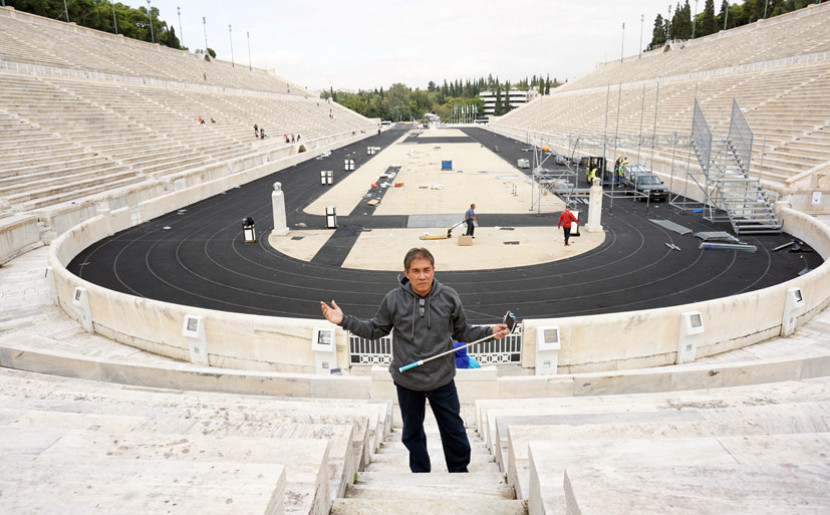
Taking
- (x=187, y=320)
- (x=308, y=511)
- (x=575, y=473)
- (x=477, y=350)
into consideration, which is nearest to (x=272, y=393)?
(x=187, y=320)

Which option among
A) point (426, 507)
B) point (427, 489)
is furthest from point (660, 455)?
point (427, 489)

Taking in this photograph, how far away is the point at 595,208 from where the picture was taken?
19625mm

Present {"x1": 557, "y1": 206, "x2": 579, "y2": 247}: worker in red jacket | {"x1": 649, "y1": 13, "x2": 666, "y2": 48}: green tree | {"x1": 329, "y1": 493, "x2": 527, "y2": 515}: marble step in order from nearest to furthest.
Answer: {"x1": 329, "y1": 493, "x2": 527, "y2": 515}: marble step, {"x1": 557, "y1": 206, "x2": 579, "y2": 247}: worker in red jacket, {"x1": 649, "y1": 13, "x2": 666, "y2": 48}: green tree

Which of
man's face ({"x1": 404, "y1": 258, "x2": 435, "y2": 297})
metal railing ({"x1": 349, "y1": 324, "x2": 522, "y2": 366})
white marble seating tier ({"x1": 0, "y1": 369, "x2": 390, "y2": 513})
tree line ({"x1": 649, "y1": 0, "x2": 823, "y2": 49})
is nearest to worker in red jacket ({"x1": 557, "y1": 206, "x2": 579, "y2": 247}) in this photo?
metal railing ({"x1": 349, "y1": 324, "x2": 522, "y2": 366})

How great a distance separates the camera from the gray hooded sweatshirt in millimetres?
4656

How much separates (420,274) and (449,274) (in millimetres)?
10636

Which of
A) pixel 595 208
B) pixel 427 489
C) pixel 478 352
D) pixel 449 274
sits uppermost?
pixel 427 489

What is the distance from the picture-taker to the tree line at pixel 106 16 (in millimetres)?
68875

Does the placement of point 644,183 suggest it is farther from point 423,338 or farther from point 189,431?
point 189,431

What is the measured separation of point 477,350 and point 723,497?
7081 mm

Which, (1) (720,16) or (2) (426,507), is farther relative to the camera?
(1) (720,16)

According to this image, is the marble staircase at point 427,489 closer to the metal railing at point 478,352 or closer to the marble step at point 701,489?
the marble step at point 701,489

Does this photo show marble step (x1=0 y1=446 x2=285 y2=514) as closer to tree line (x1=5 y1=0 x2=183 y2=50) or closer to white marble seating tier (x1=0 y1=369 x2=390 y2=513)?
white marble seating tier (x1=0 y1=369 x2=390 y2=513)

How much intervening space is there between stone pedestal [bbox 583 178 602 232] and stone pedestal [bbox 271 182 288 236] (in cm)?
1172
